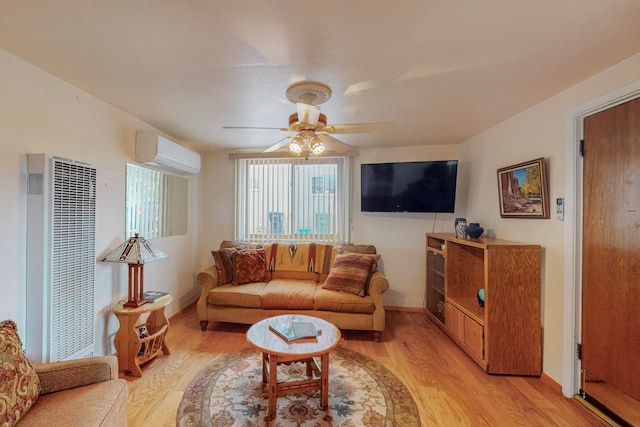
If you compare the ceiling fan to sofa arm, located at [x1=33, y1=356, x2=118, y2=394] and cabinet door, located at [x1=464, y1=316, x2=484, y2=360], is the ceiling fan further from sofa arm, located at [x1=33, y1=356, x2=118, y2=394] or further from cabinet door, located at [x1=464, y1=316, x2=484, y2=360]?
cabinet door, located at [x1=464, y1=316, x2=484, y2=360]

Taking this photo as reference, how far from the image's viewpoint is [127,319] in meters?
2.16

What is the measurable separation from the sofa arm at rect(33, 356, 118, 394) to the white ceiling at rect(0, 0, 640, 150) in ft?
5.78

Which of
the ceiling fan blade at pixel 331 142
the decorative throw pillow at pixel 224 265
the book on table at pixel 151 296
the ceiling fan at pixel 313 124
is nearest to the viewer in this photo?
the ceiling fan at pixel 313 124

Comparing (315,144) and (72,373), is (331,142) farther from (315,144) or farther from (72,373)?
(72,373)

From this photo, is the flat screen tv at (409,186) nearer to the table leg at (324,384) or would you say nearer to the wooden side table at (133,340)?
the table leg at (324,384)

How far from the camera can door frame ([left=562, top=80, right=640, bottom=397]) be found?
188 cm

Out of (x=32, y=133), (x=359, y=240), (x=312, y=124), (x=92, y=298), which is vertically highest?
(x=312, y=124)

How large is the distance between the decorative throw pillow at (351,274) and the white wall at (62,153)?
203cm

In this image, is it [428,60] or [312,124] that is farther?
[312,124]

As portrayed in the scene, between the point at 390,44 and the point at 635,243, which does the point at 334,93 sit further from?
the point at 635,243

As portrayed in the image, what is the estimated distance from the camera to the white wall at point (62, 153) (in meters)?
1.61

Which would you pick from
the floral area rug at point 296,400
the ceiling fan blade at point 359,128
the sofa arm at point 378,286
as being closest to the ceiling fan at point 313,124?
the ceiling fan blade at point 359,128

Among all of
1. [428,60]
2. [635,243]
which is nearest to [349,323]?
[635,243]

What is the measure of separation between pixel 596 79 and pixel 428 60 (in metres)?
1.20
